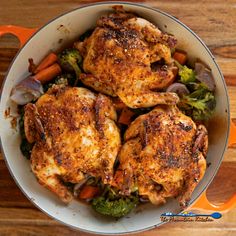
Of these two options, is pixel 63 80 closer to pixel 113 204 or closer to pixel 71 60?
pixel 71 60

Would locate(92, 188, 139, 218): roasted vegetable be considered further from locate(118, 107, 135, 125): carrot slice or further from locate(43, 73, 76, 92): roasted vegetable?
locate(43, 73, 76, 92): roasted vegetable

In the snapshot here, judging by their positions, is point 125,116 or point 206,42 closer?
point 125,116

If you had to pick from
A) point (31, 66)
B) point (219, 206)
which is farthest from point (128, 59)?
point (219, 206)

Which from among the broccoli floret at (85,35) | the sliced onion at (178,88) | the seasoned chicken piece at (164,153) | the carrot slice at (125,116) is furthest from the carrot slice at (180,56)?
the broccoli floret at (85,35)

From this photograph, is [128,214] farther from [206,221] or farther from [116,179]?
[206,221]

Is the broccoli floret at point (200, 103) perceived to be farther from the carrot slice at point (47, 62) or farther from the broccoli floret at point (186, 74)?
the carrot slice at point (47, 62)

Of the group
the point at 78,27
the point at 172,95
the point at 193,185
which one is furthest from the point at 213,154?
the point at 78,27

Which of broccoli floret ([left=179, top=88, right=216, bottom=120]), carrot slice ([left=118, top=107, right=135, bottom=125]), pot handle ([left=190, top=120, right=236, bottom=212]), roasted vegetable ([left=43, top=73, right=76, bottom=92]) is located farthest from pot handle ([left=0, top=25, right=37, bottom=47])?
pot handle ([left=190, top=120, right=236, bottom=212])
